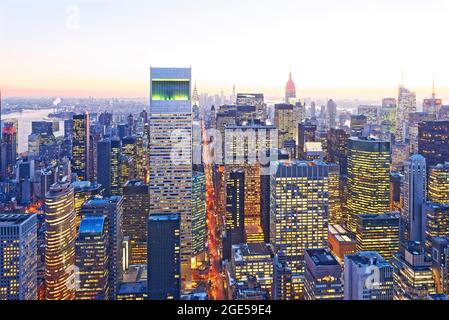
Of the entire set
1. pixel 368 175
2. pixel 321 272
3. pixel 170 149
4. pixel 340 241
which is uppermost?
pixel 170 149

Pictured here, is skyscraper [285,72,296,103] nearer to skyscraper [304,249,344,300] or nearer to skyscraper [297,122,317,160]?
skyscraper [304,249,344,300]

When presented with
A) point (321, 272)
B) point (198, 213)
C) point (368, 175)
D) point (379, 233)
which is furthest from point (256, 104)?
point (321, 272)

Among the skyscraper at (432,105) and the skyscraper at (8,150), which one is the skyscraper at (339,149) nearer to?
the skyscraper at (432,105)

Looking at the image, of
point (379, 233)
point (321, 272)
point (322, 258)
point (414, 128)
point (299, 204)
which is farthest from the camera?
point (414, 128)

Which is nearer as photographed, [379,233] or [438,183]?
[379,233]

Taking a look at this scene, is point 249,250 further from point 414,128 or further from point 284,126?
point 414,128

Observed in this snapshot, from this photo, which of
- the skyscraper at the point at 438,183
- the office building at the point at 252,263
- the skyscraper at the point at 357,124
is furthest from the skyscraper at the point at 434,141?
the office building at the point at 252,263

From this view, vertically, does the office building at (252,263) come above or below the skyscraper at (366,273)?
below
